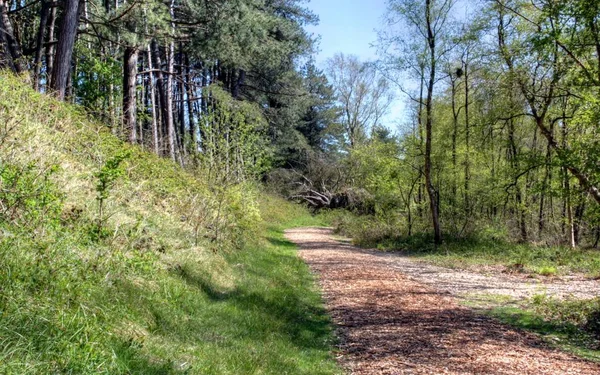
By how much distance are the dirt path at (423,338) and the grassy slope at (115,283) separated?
0.51m

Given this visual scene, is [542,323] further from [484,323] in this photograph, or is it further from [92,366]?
[92,366]

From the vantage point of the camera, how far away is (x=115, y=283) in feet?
15.3

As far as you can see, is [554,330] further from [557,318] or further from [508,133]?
[508,133]

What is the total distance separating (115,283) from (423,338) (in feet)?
14.4

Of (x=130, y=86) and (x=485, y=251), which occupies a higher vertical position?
(x=130, y=86)

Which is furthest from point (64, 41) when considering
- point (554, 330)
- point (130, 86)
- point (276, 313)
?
point (554, 330)

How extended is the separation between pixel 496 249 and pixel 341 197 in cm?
2115

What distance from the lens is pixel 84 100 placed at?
57.4 ft

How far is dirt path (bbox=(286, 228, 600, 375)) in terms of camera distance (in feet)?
16.7

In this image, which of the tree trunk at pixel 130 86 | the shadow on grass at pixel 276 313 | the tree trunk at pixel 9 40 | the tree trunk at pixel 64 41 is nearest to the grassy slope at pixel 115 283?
the shadow on grass at pixel 276 313

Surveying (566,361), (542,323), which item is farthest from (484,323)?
(566,361)

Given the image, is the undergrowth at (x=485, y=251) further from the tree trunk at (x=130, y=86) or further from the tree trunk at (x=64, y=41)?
the tree trunk at (x=64, y=41)

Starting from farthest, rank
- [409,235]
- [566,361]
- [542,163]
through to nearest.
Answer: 1. [409,235]
2. [542,163]
3. [566,361]

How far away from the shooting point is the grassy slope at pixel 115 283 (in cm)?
312
